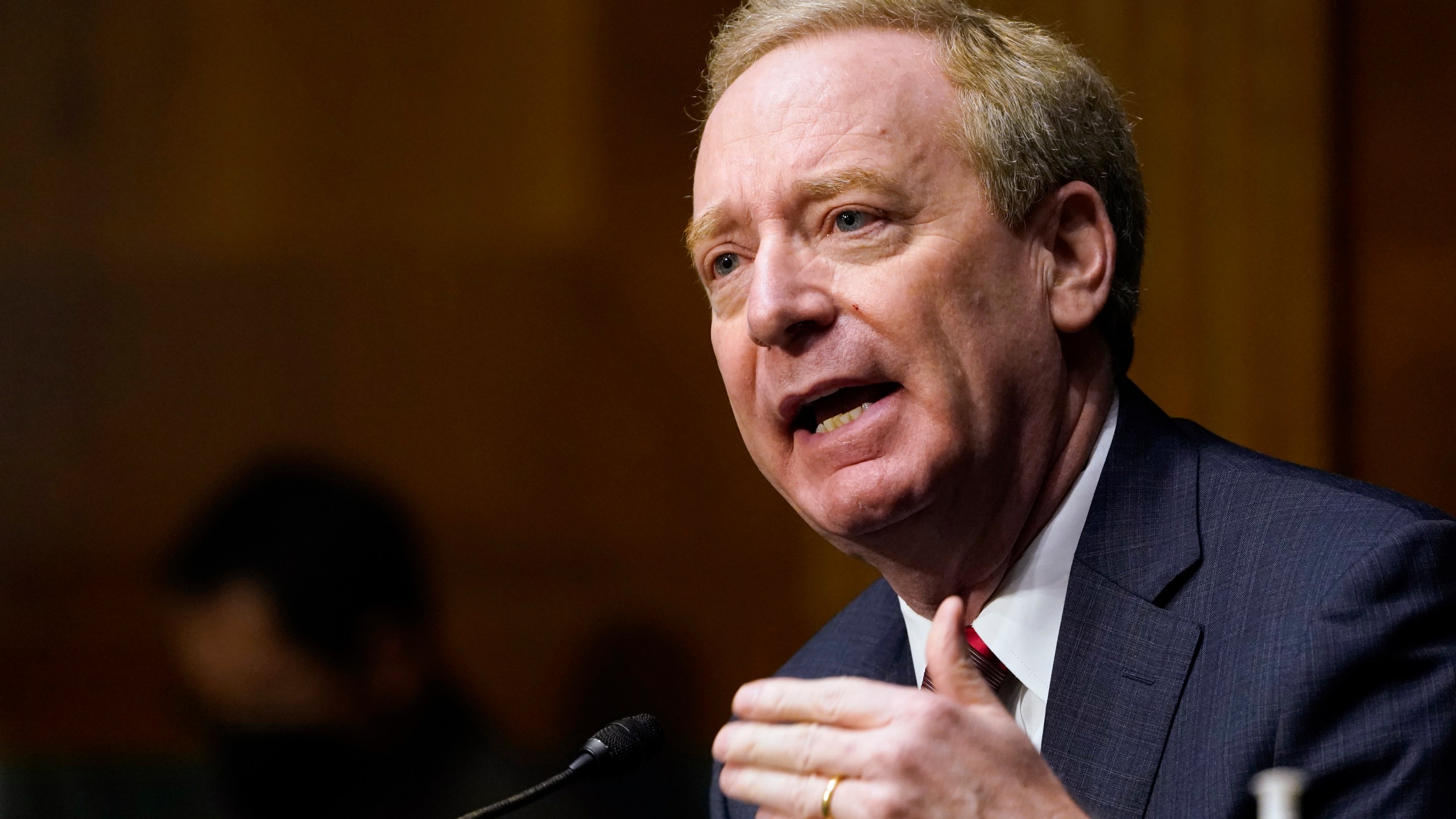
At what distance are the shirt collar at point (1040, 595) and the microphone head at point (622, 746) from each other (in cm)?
36

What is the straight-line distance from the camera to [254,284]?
3.67m

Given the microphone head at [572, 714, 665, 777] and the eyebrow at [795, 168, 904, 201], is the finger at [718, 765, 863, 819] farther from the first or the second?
the eyebrow at [795, 168, 904, 201]

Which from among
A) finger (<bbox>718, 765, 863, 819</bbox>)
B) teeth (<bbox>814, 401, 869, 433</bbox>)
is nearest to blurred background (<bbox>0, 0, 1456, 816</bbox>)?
teeth (<bbox>814, 401, 869, 433</bbox>)

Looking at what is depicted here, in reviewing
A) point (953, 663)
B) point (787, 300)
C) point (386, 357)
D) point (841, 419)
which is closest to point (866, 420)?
point (841, 419)

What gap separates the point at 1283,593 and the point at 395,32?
3.18 m

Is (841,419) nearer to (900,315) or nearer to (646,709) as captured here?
(900,315)

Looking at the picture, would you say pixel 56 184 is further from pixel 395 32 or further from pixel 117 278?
pixel 395 32

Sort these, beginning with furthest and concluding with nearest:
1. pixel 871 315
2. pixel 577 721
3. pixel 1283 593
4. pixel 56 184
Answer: pixel 56 184 < pixel 577 721 < pixel 871 315 < pixel 1283 593

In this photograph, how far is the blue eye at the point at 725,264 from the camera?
5.33 feet

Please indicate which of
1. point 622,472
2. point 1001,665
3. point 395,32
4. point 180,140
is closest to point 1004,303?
point 1001,665

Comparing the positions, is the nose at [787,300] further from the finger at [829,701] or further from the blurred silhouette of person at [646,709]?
the blurred silhouette of person at [646,709]

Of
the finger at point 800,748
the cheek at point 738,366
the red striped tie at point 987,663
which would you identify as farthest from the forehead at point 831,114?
the finger at point 800,748

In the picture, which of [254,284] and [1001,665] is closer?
[1001,665]

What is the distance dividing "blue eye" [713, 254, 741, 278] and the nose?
130 millimetres
